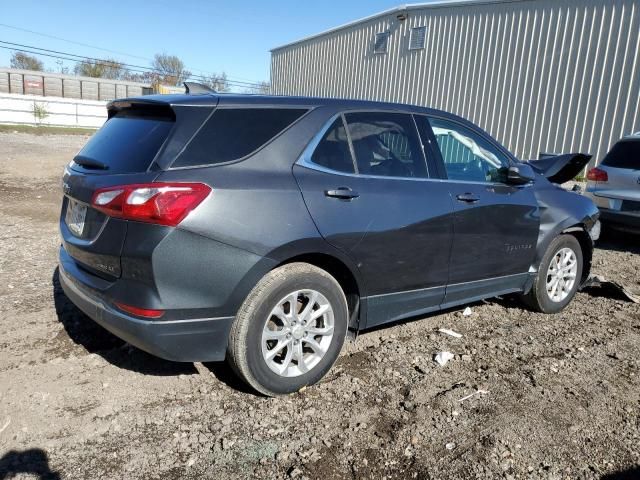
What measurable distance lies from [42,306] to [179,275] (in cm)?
240

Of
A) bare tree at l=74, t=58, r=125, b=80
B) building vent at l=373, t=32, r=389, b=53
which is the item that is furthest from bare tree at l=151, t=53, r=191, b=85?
building vent at l=373, t=32, r=389, b=53

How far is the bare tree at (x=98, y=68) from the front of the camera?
62906 millimetres

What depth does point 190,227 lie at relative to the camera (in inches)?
107

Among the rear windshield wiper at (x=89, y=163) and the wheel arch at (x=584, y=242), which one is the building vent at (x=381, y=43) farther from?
the rear windshield wiper at (x=89, y=163)

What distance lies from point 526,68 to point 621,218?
8.42 meters

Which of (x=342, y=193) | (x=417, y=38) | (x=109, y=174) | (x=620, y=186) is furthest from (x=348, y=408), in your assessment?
(x=417, y=38)

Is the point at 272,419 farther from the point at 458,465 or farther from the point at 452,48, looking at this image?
the point at 452,48

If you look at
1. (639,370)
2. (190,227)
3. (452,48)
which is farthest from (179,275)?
(452,48)

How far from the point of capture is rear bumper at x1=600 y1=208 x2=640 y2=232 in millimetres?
7180

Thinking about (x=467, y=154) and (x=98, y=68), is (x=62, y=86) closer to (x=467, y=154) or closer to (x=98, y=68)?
(x=98, y=68)

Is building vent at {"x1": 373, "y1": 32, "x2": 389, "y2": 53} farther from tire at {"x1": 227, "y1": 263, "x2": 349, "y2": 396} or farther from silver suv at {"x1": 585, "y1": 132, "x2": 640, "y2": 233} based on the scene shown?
tire at {"x1": 227, "y1": 263, "x2": 349, "y2": 396}

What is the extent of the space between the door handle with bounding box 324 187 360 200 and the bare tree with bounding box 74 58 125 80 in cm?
6768

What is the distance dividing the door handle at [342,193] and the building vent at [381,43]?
16898 mm

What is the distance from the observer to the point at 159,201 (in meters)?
2.71
